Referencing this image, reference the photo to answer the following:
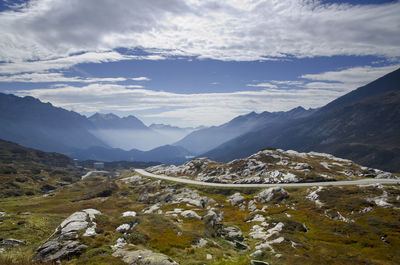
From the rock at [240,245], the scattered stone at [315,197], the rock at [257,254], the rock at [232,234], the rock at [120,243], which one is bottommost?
the scattered stone at [315,197]

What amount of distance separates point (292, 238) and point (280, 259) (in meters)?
11.2

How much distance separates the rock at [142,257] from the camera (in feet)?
77.3

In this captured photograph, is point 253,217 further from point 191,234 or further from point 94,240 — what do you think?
point 94,240

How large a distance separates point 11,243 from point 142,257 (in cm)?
2448

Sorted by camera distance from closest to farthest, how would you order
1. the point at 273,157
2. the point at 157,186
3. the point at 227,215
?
the point at 227,215, the point at 157,186, the point at 273,157

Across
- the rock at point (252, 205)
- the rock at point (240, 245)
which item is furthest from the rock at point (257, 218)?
the rock at point (240, 245)

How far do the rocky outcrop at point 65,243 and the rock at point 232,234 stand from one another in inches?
938

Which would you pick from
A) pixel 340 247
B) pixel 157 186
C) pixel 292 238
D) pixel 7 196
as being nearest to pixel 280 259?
pixel 292 238

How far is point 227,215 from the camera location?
233 ft

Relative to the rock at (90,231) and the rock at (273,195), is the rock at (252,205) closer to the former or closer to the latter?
the rock at (273,195)

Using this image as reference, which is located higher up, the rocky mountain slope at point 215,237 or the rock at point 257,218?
the rocky mountain slope at point 215,237

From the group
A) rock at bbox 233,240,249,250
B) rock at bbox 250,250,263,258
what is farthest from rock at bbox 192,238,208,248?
rock at bbox 250,250,263,258

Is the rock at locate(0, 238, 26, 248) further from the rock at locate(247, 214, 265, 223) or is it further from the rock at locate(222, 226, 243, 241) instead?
the rock at locate(247, 214, 265, 223)

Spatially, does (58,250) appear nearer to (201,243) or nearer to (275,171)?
(201,243)
